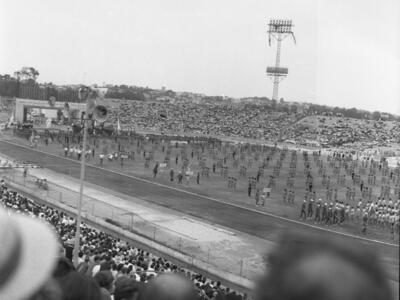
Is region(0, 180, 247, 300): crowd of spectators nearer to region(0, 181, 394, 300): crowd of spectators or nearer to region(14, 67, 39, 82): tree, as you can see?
region(0, 181, 394, 300): crowd of spectators

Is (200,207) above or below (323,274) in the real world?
below

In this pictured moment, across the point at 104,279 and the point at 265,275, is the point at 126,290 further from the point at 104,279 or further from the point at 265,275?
the point at 265,275

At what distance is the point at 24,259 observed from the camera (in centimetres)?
189

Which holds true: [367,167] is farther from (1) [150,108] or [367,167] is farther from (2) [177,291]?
(1) [150,108]

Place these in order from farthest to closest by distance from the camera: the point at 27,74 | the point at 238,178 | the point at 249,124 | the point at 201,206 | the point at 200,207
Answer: the point at 27,74 → the point at 249,124 → the point at 238,178 → the point at 201,206 → the point at 200,207

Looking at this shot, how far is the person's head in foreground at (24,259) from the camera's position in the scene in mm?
1854

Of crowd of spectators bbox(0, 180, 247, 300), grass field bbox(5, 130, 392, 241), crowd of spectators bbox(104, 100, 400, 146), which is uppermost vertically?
crowd of spectators bbox(104, 100, 400, 146)

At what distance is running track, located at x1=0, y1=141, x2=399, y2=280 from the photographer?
2083cm

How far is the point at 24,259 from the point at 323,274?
1079 mm

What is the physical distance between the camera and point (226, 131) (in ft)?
304

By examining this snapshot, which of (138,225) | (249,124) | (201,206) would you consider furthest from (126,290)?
(249,124)

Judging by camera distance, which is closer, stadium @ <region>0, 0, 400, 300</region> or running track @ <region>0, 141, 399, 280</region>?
stadium @ <region>0, 0, 400, 300</region>

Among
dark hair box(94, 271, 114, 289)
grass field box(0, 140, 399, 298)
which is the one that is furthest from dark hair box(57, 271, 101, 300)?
grass field box(0, 140, 399, 298)

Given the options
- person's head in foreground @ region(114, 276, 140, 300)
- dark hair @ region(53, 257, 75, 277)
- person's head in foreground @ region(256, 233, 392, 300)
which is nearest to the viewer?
person's head in foreground @ region(256, 233, 392, 300)
